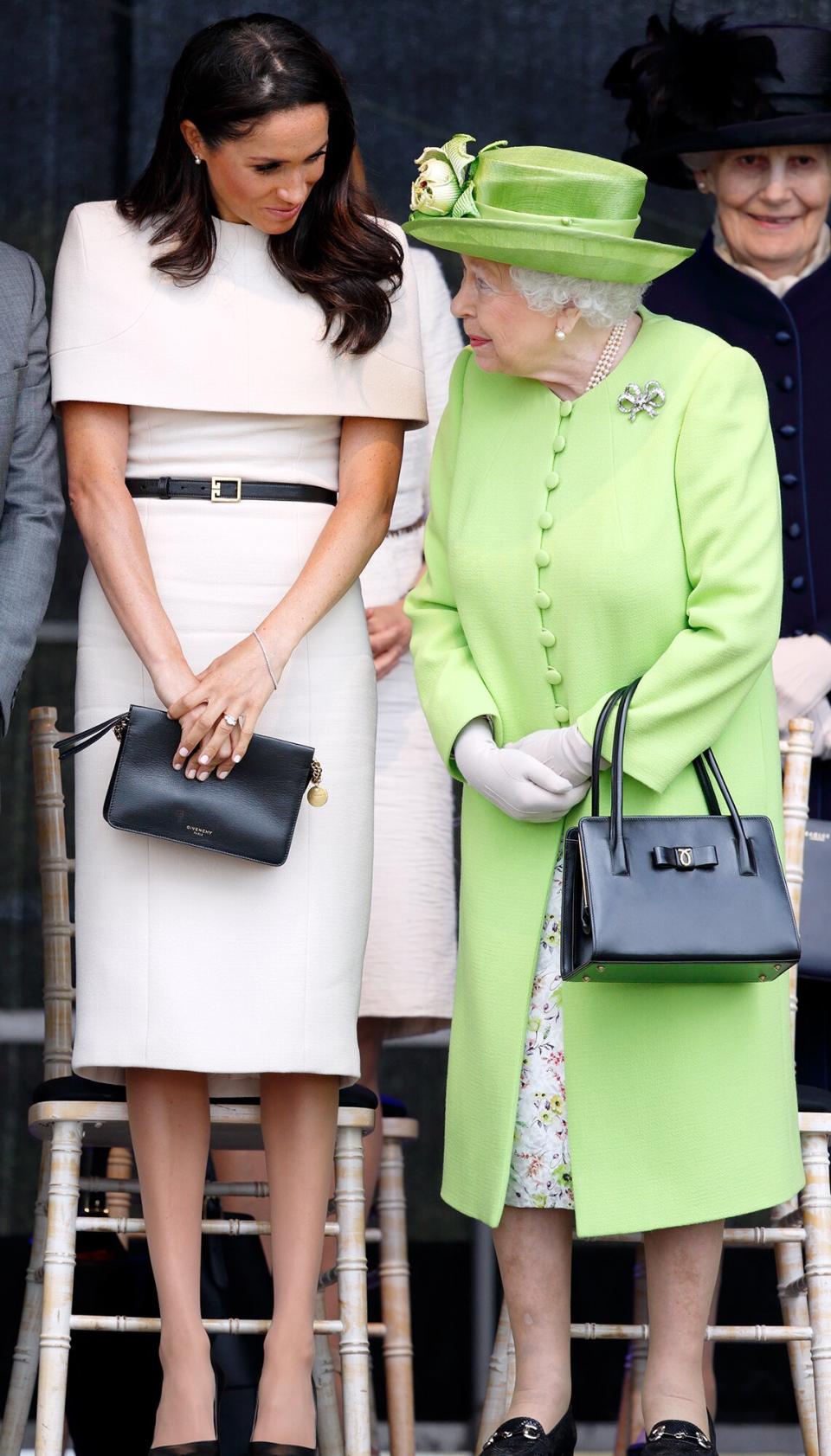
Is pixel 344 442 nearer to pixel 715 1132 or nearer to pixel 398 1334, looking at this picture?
pixel 715 1132

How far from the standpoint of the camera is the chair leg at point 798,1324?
3.41m

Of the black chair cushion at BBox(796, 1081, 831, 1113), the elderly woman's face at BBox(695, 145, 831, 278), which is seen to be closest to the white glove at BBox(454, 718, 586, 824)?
the black chair cushion at BBox(796, 1081, 831, 1113)

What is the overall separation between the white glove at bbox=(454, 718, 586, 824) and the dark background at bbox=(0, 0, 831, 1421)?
5.30 feet

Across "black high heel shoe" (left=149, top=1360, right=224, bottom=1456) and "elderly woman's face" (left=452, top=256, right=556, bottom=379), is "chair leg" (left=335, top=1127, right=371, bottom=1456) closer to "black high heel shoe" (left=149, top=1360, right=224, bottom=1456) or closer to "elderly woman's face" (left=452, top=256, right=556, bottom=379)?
"black high heel shoe" (left=149, top=1360, right=224, bottom=1456)

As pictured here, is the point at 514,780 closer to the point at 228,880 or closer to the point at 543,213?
the point at 228,880

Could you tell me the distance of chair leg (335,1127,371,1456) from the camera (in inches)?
121

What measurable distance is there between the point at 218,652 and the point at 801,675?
3.45 ft

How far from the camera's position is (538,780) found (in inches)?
116

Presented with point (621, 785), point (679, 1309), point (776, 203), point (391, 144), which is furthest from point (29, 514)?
point (391, 144)

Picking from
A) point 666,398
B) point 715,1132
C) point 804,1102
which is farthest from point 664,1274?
point 666,398

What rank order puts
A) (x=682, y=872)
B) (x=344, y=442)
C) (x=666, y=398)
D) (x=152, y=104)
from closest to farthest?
(x=682, y=872) → (x=666, y=398) → (x=344, y=442) → (x=152, y=104)

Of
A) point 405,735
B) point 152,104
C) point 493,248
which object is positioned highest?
point 152,104

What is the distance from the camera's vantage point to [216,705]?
3.02 metres

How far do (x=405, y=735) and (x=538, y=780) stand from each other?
1.02 m
